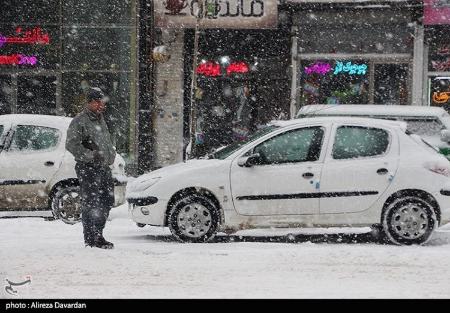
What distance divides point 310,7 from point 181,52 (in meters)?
2.98

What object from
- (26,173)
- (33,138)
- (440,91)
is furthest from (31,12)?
(440,91)

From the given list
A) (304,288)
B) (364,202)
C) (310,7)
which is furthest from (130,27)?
(304,288)

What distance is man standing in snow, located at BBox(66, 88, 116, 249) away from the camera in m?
9.99

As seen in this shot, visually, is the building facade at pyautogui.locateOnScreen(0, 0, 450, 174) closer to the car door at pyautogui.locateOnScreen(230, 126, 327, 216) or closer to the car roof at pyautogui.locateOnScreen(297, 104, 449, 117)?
the car roof at pyautogui.locateOnScreen(297, 104, 449, 117)

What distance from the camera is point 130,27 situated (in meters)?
20.6

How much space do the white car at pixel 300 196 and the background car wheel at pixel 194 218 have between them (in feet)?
0.04

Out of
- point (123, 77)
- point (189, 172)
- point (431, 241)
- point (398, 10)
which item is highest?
point (398, 10)

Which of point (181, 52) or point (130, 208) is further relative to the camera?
point (181, 52)

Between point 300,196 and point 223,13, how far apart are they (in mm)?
9977

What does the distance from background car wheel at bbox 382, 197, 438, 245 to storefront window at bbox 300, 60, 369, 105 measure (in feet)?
31.9

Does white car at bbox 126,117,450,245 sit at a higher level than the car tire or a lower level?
higher

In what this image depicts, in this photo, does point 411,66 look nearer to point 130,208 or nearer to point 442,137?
point 442,137

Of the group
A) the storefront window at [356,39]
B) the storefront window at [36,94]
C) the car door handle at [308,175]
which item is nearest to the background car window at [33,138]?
the car door handle at [308,175]

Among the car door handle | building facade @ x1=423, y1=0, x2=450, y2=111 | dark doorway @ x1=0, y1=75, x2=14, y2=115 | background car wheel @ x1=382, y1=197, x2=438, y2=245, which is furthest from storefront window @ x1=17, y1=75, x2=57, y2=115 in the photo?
Answer: background car wheel @ x1=382, y1=197, x2=438, y2=245
